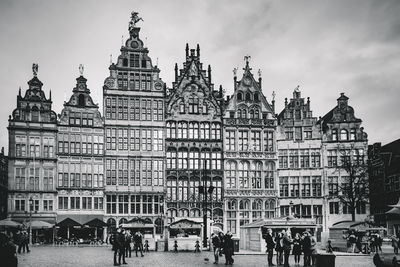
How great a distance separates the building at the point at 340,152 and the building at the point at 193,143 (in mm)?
11412

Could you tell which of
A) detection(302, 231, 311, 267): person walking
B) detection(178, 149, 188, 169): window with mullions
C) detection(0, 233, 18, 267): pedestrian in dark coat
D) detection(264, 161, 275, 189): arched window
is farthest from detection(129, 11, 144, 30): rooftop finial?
detection(0, 233, 18, 267): pedestrian in dark coat

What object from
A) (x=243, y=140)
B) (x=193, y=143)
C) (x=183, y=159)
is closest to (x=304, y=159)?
(x=243, y=140)

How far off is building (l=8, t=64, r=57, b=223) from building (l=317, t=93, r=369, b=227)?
92.0 feet

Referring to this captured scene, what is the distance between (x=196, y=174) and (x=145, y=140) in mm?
6268

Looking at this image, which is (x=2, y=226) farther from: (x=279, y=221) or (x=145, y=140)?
(x=279, y=221)

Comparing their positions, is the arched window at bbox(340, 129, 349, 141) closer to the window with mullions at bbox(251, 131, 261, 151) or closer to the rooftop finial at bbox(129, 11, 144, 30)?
the window with mullions at bbox(251, 131, 261, 151)

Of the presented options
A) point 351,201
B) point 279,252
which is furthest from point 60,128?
point 279,252

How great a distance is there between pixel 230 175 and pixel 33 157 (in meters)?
19.8

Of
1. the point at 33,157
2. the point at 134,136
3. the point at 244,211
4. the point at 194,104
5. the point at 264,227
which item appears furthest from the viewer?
the point at 194,104

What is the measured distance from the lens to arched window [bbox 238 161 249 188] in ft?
199

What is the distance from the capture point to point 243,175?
200ft

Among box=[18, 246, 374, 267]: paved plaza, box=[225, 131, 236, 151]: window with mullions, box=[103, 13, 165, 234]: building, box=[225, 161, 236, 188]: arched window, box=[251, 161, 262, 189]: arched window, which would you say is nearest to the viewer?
box=[18, 246, 374, 267]: paved plaza

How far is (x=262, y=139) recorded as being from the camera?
61938 millimetres

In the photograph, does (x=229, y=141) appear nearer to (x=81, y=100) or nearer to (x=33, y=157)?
(x=81, y=100)
